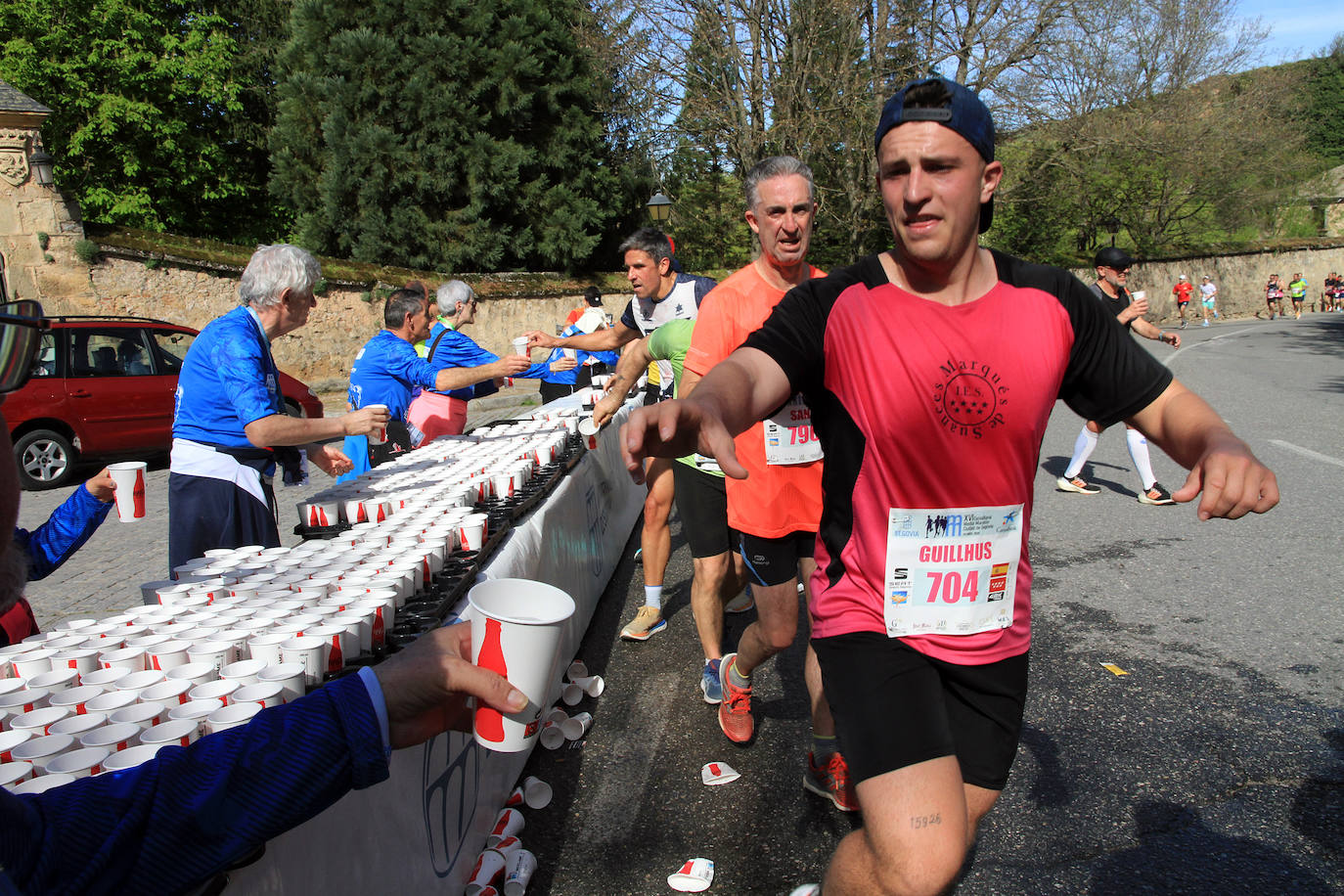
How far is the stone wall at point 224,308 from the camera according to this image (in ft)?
68.8

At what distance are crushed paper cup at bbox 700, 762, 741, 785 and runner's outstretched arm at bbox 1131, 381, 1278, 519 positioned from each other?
7.19 ft

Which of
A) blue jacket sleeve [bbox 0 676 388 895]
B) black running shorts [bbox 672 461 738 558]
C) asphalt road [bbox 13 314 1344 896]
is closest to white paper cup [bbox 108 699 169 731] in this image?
blue jacket sleeve [bbox 0 676 388 895]

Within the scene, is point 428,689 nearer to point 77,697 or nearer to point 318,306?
point 77,697

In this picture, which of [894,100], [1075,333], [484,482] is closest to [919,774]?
[1075,333]

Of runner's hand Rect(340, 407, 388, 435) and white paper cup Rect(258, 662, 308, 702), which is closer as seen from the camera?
white paper cup Rect(258, 662, 308, 702)

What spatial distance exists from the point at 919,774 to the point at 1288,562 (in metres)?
5.35

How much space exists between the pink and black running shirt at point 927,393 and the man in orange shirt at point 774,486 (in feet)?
4.18

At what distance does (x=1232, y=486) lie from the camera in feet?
6.08

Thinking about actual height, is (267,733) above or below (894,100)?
below

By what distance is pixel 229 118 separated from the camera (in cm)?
3278

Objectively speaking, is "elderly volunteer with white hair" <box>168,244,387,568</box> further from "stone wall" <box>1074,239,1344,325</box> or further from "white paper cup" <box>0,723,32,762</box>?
"stone wall" <box>1074,239,1344,325</box>

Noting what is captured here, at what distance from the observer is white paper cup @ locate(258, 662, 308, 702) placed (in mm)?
2152

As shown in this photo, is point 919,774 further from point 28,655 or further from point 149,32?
point 149,32

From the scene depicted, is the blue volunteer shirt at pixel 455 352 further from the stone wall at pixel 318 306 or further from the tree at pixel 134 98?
the tree at pixel 134 98
